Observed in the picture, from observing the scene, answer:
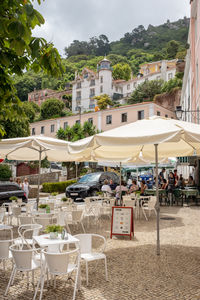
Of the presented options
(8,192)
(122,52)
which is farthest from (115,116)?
(122,52)

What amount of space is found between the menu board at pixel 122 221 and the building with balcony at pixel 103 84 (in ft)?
209

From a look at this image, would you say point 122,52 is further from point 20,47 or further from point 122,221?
point 20,47

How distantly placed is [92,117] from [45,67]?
43.5m

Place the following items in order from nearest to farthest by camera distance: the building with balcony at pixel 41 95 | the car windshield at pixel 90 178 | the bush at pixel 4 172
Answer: the car windshield at pixel 90 178 → the bush at pixel 4 172 → the building with balcony at pixel 41 95

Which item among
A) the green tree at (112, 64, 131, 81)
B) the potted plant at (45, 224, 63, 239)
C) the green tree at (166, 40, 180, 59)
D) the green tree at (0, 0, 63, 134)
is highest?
the green tree at (166, 40, 180, 59)

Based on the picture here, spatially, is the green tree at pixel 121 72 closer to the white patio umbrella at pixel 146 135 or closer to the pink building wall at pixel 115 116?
the pink building wall at pixel 115 116

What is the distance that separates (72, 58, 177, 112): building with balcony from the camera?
7275 cm

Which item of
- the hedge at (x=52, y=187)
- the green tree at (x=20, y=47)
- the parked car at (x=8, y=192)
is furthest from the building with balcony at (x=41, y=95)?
the green tree at (x=20, y=47)

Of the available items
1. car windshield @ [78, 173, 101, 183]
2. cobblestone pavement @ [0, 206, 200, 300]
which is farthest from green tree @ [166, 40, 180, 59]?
cobblestone pavement @ [0, 206, 200, 300]

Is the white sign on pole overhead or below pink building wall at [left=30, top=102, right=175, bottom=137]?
below

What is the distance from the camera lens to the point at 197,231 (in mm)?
9102

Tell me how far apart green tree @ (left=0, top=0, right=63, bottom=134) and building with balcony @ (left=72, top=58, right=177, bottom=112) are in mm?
67710

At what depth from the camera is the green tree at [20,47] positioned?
109 inches

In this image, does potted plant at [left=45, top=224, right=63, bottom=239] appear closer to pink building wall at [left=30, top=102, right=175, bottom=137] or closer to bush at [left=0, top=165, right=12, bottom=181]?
bush at [left=0, top=165, right=12, bottom=181]
